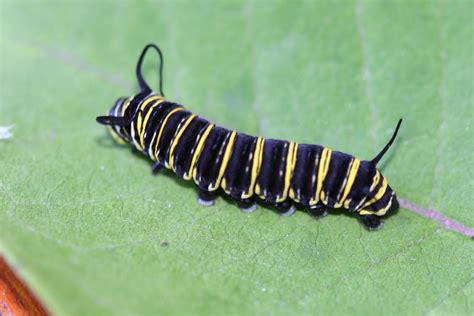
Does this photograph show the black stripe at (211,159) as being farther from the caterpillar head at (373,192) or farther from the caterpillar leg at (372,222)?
the caterpillar leg at (372,222)

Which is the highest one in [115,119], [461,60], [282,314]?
[461,60]

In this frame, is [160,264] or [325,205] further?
[325,205]

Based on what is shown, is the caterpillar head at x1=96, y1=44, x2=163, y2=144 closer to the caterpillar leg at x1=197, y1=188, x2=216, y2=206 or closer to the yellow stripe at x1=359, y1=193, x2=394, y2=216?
the caterpillar leg at x1=197, y1=188, x2=216, y2=206

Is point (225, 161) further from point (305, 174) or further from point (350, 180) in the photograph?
point (350, 180)

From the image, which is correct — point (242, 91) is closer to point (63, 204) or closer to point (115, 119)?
point (115, 119)

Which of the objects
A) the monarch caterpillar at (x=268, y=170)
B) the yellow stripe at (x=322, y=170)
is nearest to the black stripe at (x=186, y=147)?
the monarch caterpillar at (x=268, y=170)

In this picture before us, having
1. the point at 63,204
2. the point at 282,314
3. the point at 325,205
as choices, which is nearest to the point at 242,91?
the point at 325,205

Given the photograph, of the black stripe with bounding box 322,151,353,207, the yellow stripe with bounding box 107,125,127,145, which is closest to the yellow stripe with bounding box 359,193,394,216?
the black stripe with bounding box 322,151,353,207
